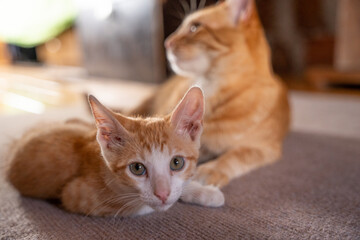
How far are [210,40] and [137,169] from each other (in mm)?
727

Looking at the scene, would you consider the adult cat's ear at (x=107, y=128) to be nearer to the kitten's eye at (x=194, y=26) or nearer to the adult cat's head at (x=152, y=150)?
the adult cat's head at (x=152, y=150)

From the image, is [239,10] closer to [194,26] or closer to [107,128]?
[194,26]

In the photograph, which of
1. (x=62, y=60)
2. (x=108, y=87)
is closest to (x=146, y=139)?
(x=108, y=87)

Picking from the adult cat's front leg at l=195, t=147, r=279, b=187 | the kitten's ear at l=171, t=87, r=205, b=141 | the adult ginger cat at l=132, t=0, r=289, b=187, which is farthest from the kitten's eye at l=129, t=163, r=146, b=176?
the adult ginger cat at l=132, t=0, r=289, b=187

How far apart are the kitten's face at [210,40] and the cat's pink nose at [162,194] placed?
707mm

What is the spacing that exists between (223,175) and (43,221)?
2.01ft

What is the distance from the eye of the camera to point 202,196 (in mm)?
926

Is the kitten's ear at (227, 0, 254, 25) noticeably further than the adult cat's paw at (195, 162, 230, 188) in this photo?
Yes

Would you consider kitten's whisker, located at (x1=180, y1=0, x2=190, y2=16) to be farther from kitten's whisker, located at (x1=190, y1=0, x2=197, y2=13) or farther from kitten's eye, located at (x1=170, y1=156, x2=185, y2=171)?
kitten's eye, located at (x1=170, y1=156, x2=185, y2=171)

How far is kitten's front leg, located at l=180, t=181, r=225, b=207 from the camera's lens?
0.93 m

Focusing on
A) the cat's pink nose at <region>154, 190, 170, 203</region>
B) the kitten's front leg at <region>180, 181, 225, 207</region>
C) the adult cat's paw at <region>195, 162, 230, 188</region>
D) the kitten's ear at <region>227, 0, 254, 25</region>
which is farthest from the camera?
the kitten's ear at <region>227, 0, 254, 25</region>

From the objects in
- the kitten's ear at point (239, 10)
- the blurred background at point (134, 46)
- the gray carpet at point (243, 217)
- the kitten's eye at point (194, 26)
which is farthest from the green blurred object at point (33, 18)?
the gray carpet at point (243, 217)

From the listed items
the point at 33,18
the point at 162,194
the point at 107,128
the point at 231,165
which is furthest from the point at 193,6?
the point at 33,18

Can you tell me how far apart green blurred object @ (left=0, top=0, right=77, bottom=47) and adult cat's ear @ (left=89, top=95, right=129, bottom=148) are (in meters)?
5.01
